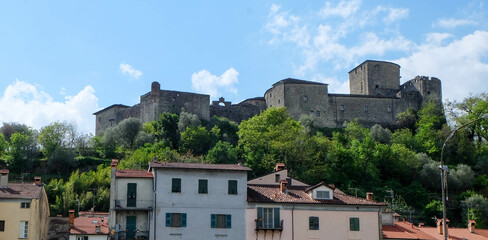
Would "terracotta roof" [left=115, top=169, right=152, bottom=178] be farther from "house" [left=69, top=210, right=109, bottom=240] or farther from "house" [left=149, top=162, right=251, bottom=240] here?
"house" [left=69, top=210, right=109, bottom=240]

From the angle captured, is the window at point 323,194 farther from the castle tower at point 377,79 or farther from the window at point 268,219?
the castle tower at point 377,79

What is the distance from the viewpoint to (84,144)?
9488cm

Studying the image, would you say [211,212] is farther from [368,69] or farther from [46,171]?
[368,69]

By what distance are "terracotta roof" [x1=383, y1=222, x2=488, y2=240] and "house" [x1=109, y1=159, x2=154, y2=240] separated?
704 inches

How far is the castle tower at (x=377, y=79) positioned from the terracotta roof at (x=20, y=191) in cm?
7528

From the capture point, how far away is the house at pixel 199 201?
4441 centimetres

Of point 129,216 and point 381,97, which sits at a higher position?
point 381,97

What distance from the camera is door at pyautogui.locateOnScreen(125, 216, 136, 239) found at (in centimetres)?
4384

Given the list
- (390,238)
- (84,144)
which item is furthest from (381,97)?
(390,238)

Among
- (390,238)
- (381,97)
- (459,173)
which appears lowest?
(390,238)

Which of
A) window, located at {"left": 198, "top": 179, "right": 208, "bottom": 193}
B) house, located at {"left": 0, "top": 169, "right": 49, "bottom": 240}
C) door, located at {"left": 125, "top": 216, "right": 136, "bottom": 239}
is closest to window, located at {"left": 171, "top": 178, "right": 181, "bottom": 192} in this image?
window, located at {"left": 198, "top": 179, "right": 208, "bottom": 193}

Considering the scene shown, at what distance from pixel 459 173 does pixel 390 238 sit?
40149mm

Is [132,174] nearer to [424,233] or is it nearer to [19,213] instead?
[19,213]

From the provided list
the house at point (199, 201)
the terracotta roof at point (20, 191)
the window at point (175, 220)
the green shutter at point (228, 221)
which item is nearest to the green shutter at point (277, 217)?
the house at point (199, 201)
